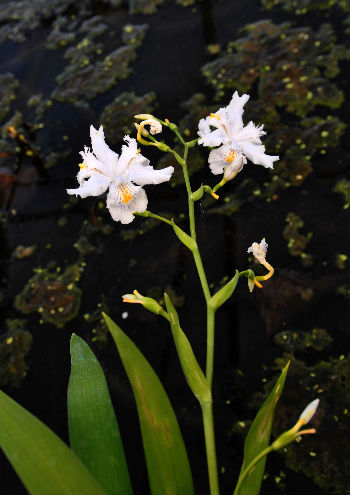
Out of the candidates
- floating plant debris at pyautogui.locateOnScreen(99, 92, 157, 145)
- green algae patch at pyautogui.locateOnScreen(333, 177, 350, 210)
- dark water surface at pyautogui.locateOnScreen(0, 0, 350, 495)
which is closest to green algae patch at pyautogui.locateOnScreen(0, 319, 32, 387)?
dark water surface at pyautogui.locateOnScreen(0, 0, 350, 495)

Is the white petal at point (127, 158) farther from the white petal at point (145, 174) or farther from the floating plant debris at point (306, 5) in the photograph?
the floating plant debris at point (306, 5)

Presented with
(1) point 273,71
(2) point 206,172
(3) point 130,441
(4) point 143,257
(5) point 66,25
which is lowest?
(3) point 130,441

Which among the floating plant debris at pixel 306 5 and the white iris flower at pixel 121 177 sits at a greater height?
the white iris flower at pixel 121 177

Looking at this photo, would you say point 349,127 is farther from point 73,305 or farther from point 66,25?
point 66,25

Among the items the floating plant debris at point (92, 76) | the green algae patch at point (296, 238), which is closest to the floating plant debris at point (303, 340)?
the green algae patch at point (296, 238)

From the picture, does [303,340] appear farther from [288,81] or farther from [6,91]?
[6,91]

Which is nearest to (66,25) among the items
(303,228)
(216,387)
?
(303,228)

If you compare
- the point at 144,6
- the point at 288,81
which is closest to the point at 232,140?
the point at 288,81
